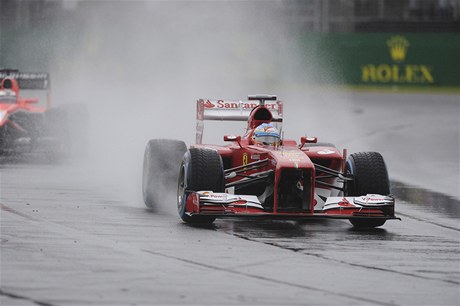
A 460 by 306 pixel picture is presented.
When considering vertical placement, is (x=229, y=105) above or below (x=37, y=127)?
above

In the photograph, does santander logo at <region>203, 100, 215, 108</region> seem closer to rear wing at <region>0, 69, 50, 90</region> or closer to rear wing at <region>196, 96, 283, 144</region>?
rear wing at <region>196, 96, 283, 144</region>

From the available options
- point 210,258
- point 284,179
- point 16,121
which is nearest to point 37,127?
point 16,121

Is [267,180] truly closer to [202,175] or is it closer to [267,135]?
[202,175]

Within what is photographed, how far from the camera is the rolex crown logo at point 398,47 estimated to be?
131 feet

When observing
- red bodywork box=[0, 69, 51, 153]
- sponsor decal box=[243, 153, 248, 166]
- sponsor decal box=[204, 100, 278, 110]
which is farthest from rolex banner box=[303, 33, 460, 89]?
sponsor decal box=[243, 153, 248, 166]

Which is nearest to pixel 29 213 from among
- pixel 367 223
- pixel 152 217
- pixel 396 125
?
pixel 152 217

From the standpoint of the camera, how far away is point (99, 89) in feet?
112

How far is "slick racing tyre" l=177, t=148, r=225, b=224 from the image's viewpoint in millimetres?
12125

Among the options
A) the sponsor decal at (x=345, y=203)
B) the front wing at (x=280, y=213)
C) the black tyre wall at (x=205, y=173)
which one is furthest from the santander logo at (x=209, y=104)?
the sponsor decal at (x=345, y=203)

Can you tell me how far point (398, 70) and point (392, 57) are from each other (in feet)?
1.65

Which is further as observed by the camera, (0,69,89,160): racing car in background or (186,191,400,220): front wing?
(0,69,89,160): racing car in background

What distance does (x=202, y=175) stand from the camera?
1213cm

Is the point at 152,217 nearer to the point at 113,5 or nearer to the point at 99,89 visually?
the point at 99,89

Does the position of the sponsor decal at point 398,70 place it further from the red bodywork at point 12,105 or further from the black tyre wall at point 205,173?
the black tyre wall at point 205,173
